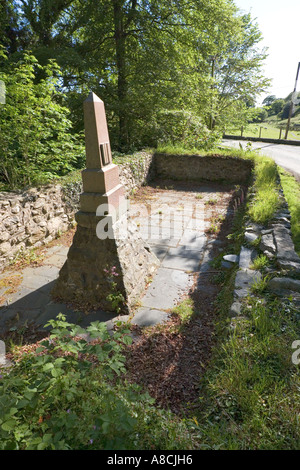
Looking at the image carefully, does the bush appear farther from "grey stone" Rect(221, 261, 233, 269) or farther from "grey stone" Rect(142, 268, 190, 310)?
"grey stone" Rect(142, 268, 190, 310)

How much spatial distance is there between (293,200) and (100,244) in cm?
523

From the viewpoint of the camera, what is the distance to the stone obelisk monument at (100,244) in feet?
11.0

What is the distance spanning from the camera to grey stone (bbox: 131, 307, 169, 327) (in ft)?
11.1

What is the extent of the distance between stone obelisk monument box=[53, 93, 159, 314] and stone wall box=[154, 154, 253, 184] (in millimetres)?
7202

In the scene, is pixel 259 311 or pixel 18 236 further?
pixel 18 236

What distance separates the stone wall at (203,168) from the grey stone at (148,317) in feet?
25.3

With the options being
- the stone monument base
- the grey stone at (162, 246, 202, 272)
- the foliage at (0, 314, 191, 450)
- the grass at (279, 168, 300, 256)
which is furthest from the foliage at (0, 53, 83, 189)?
the grass at (279, 168, 300, 256)

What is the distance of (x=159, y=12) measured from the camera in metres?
9.98

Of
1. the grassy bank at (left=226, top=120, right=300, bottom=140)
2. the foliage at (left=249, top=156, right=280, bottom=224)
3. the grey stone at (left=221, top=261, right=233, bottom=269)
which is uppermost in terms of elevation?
the grassy bank at (left=226, top=120, right=300, bottom=140)

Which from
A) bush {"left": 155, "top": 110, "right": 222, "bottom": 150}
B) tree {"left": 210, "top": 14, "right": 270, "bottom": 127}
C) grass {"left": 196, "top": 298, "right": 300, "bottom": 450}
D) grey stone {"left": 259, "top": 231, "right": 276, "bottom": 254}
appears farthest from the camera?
tree {"left": 210, "top": 14, "right": 270, "bottom": 127}

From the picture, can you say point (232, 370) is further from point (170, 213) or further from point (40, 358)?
point (170, 213)

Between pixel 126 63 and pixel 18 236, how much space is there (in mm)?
8810

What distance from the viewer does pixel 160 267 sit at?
4.68m
